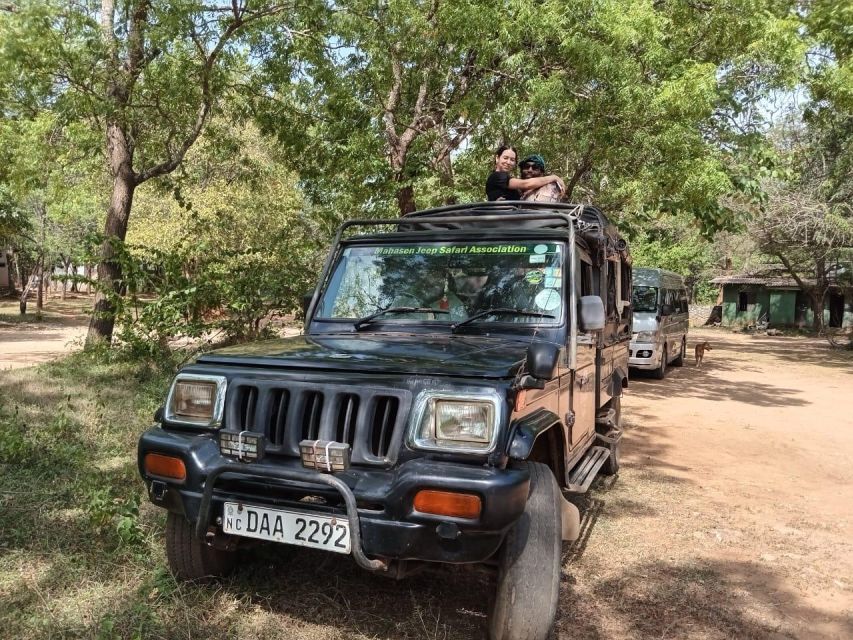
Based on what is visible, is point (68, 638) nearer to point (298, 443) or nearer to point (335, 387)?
point (298, 443)

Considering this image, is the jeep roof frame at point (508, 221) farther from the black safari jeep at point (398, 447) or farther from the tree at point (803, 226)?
the tree at point (803, 226)

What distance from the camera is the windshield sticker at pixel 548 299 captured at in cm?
397

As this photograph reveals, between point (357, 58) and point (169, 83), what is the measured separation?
9.67 ft

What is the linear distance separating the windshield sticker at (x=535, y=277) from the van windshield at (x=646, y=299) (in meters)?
10.3

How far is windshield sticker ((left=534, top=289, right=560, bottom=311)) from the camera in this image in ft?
13.0

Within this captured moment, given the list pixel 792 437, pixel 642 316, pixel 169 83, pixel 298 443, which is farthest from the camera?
pixel 642 316

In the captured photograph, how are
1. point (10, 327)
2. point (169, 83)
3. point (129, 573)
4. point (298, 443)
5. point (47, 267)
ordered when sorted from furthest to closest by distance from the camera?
point (47, 267), point (10, 327), point (169, 83), point (129, 573), point (298, 443)

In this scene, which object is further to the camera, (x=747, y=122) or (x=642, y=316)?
(x=642, y=316)

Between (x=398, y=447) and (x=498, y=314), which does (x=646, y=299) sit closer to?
(x=498, y=314)

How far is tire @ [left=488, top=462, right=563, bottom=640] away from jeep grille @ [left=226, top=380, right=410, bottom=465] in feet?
2.14

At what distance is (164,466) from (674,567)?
3.09 meters

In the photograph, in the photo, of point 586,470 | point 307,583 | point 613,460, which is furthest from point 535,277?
point 613,460

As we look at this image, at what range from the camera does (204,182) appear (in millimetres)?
22703

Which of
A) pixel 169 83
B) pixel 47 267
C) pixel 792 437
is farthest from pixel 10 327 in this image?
pixel 792 437
